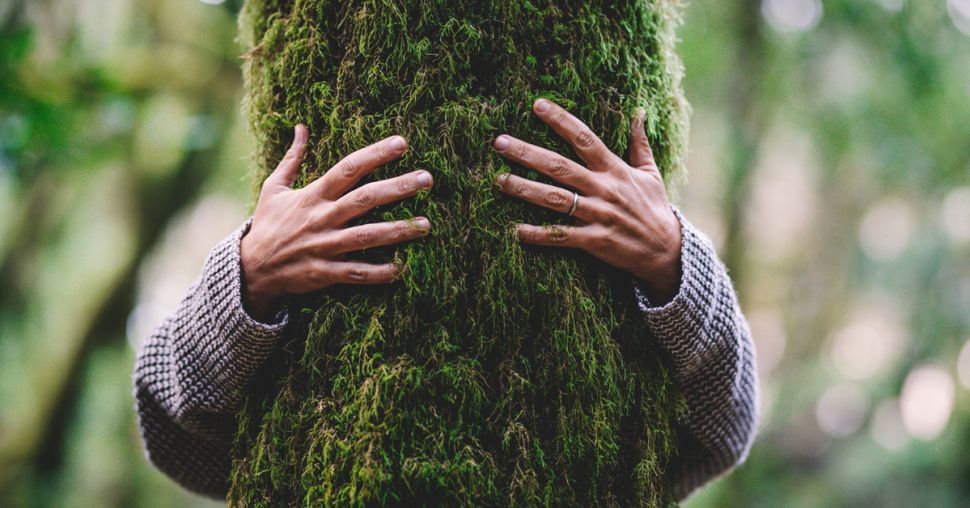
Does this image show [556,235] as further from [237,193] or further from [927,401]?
[927,401]

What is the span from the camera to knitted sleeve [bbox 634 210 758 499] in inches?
51.6

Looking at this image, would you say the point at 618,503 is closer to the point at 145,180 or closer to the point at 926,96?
Answer: the point at 145,180

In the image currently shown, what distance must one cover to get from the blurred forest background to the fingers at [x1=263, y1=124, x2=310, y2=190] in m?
1.66

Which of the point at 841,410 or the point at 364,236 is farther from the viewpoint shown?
the point at 841,410

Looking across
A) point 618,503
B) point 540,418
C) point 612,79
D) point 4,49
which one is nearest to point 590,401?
point 540,418

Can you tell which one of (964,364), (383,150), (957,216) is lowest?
(964,364)

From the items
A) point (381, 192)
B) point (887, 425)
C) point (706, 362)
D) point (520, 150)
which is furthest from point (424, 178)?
point (887, 425)

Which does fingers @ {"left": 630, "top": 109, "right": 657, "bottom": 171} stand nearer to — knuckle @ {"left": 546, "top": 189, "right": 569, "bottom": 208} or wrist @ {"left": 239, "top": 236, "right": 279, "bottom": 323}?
knuckle @ {"left": 546, "top": 189, "right": 569, "bottom": 208}

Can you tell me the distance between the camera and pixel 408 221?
47.4 inches

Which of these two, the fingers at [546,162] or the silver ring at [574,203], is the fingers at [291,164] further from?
the silver ring at [574,203]

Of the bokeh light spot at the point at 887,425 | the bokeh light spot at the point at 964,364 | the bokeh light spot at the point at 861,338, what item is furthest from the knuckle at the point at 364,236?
the bokeh light spot at the point at 861,338

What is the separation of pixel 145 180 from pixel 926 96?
17.4 ft

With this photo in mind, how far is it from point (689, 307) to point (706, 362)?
182 millimetres

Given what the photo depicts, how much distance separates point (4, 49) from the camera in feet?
7.64
